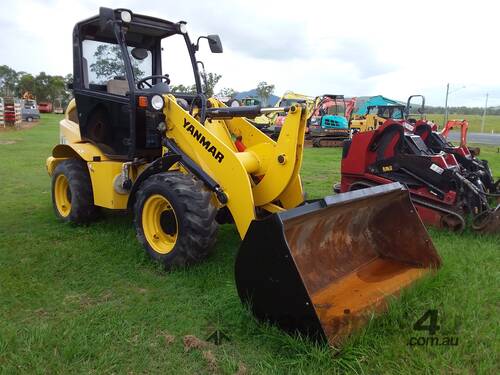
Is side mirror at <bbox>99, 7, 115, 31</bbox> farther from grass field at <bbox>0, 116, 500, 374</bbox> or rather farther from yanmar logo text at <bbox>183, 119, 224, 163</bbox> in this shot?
grass field at <bbox>0, 116, 500, 374</bbox>

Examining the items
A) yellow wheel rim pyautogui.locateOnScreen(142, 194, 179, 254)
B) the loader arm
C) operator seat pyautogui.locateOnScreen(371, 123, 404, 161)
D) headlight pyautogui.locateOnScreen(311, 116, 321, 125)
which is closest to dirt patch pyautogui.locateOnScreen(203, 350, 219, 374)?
the loader arm

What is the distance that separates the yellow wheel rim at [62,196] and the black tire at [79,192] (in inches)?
6.4

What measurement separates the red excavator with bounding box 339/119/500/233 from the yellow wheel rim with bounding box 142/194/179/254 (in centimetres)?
308

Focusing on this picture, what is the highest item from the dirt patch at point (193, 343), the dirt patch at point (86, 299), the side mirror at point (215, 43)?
the side mirror at point (215, 43)

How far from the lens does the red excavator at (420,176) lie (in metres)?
5.37

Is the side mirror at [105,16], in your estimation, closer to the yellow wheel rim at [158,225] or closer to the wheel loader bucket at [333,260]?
the yellow wheel rim at [158,225]

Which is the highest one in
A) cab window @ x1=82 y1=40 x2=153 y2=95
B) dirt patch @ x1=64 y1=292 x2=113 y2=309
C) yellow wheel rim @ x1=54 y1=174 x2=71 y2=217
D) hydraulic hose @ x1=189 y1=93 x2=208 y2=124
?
cab window @ x1=82 y1=40 x2=153 y2=95

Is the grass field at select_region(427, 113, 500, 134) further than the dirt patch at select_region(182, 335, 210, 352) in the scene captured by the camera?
Yes

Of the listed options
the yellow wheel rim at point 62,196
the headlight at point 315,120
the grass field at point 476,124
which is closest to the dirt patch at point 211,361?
the yellow wheel rim at point 62,196

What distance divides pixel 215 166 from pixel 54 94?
63593mm

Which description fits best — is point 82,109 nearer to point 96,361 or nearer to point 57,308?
point 57,308

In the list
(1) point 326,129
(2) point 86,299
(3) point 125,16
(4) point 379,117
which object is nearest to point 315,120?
(1) point 326,129

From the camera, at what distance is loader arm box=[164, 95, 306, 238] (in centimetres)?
388

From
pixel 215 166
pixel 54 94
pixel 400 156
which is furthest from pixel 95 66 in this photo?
pixel 54 94
